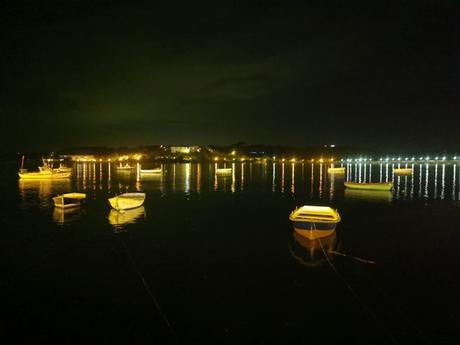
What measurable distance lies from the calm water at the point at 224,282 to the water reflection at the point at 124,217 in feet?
0.83

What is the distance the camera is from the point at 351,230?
25.8 meters

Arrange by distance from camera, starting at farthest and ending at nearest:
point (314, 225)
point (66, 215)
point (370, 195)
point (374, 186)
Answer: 1. point (374, 186)
2. point (370, 195)
3. point (66, 215)
4. point (314, 225)

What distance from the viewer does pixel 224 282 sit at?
15438mm

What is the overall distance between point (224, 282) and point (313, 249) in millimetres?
6610

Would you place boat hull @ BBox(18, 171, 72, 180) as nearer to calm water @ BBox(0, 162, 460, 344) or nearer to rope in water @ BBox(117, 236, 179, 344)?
calm water @ BBox(0, 162, 460, 344)

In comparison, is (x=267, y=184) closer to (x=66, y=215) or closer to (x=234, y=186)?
(x=234, y=186)

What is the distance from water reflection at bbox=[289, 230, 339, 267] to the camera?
A: 1817 centimetres

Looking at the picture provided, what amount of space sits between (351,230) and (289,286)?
12.4 meters

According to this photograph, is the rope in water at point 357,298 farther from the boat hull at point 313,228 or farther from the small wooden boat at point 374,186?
the small wooden boat at point 374,186

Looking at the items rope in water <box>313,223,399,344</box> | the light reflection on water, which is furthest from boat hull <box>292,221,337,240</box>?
the light reflection on water

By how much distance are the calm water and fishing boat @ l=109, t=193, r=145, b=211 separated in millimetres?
2254

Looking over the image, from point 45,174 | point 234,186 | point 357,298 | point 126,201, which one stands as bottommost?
point 357,298

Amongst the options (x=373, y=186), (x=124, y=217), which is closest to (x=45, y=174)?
(x=124, y=217)

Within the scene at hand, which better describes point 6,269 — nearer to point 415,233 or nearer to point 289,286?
point 289,286
